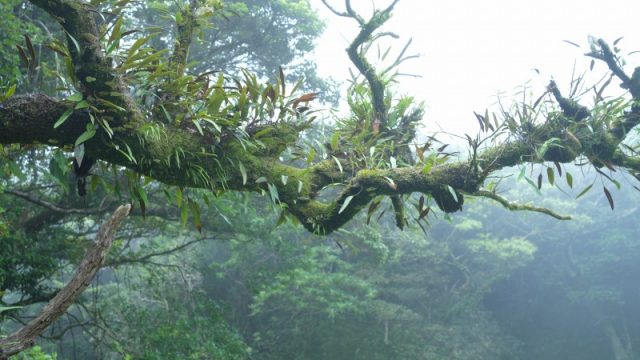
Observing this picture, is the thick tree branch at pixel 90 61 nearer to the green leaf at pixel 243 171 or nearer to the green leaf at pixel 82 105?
the green leaf at pixel 82 105

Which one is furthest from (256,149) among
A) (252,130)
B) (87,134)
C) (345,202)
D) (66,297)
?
(66,297)

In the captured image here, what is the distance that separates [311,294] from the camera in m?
9.84

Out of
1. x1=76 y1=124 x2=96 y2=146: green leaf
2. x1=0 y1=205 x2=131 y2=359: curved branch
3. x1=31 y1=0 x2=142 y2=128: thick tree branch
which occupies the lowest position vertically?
x1=0 y1=205 x2=131 y2=359: curved branch

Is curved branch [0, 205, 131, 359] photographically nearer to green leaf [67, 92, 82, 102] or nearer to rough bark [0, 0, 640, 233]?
rough bark [0, 0, 640, 233]

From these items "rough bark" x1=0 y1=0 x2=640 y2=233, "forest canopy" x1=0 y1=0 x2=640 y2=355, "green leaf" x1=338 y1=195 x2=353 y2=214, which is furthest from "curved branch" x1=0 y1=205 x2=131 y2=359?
"green leaf" x1=338 y1=195 x2=353 y2=214

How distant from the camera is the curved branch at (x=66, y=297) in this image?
168 cm

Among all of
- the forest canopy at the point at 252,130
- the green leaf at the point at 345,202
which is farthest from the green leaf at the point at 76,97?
the green leaf at the point at 345,202

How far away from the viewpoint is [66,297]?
1793 mm

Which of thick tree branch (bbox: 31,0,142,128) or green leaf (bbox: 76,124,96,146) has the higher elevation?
thick tree branch (bbox: 31,0,142,128)

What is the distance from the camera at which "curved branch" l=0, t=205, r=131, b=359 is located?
66.0 inches

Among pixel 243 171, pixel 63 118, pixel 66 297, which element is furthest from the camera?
pixel 66 297

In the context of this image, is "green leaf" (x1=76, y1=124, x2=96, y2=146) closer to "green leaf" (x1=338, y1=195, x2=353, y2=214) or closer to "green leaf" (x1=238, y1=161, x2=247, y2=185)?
"green leaf" (x1=238, y1=161, x2=247, y2=185)

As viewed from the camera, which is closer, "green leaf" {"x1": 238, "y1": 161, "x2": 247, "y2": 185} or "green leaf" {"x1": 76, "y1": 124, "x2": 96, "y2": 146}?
"green leaf" {"x1": 76, "y1": 124, "x2": 96, "y2": 146}

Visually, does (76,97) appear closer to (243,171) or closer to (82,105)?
(82,105)
